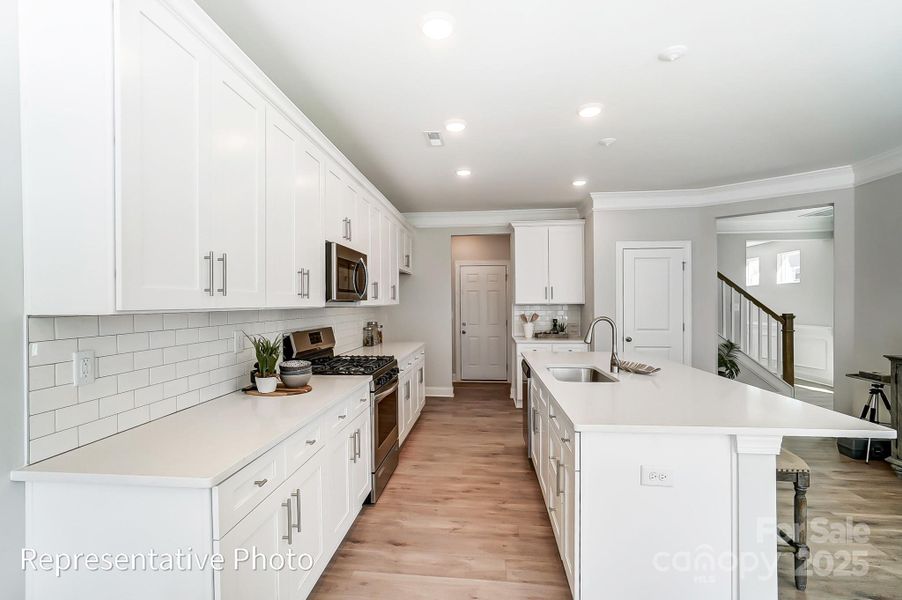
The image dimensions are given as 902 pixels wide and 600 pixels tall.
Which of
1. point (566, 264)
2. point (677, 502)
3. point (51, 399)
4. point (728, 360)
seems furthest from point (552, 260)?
point (51, 399)

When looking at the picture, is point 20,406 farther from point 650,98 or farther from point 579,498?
point 650,98

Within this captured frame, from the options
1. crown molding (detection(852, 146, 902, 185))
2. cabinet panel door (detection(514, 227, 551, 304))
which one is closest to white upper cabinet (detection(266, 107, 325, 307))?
cabinet panel door (detection(514, 227, 551, 304))

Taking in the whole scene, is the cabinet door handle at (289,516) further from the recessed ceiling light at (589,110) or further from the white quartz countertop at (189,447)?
the recessed ceiling light at (589,110)

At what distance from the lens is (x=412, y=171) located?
4.00 m

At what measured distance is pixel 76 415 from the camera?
1.41 m

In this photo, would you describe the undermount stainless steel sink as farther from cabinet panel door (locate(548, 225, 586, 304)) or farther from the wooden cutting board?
cabinet panel door (locate(548, 225, 586, 304))

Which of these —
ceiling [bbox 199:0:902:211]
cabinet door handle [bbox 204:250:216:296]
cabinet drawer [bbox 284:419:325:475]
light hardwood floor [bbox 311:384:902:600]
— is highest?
ceiling [bbox 199:0:902:211]

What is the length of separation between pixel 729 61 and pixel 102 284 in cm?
292

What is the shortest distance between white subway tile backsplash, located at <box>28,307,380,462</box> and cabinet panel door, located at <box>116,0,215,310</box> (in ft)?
1.22

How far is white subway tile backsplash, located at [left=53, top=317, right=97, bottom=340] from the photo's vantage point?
1368mm

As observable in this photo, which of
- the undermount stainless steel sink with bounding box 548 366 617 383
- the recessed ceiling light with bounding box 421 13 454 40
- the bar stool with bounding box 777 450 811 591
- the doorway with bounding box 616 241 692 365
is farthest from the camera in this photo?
the doorway with bounding box 616 241 692 365

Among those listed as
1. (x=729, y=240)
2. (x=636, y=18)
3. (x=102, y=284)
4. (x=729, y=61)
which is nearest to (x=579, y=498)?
(x=102, y=284)

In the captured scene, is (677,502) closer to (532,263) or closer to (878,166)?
(532,263)

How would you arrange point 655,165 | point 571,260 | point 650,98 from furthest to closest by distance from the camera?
point 571,260, point 655,165, point 650,98
